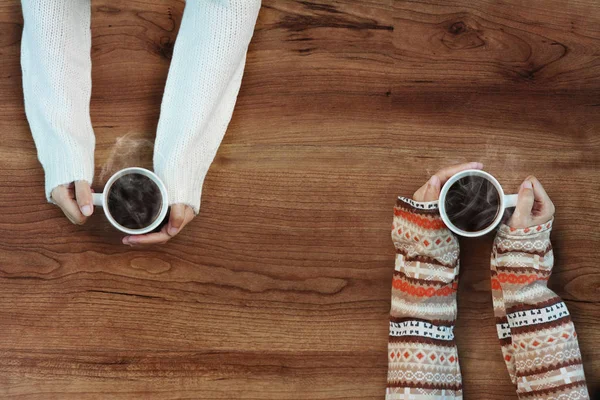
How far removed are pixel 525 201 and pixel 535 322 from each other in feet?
0.64

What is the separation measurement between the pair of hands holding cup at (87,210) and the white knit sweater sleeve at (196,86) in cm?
2

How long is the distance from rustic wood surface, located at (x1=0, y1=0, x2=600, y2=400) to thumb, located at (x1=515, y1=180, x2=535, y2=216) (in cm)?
8

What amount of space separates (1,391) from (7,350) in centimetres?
7

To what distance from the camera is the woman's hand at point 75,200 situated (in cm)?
91

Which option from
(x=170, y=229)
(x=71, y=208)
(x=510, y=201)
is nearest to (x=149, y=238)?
(x=170, y=229)

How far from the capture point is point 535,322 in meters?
0.95

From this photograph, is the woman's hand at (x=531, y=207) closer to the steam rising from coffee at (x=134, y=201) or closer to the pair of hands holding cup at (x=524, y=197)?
the pair of hands holding cup at (x=524, y=197)

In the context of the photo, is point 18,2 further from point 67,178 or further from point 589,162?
point 589,162

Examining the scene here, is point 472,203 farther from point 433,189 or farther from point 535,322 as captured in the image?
point 535,322

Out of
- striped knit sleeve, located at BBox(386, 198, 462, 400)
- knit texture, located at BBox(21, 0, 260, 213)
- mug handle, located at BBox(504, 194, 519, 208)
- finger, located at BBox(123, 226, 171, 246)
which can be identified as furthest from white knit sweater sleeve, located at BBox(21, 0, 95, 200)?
mug handle, located at BBox(504, 194, 519, 208)

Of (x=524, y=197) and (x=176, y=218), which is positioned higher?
(x=524, y=197)

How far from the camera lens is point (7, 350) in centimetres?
100

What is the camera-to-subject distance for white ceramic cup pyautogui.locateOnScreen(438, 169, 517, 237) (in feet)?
2.85

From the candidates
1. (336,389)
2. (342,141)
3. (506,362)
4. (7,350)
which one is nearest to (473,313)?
(506,362)
